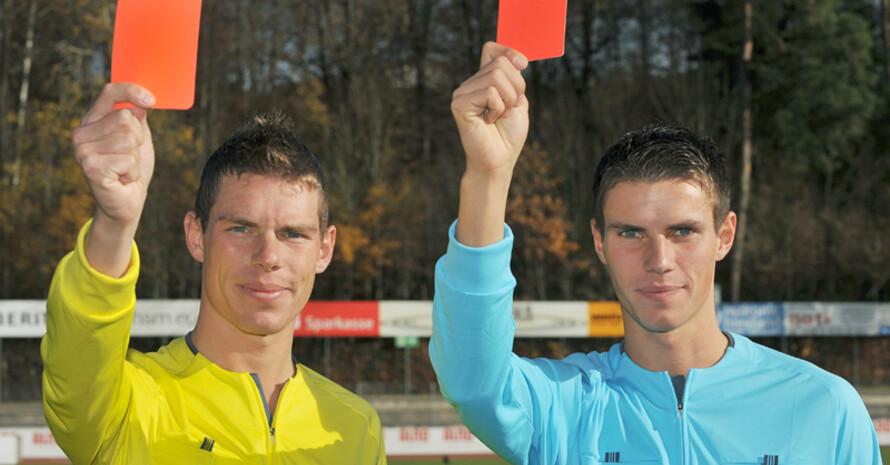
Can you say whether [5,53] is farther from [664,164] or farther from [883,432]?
[664,164]

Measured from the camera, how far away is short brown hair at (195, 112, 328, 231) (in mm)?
3988

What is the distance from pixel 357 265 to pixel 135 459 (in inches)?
1145

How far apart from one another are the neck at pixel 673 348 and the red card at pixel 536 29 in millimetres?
1147

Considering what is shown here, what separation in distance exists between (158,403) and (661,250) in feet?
6.70

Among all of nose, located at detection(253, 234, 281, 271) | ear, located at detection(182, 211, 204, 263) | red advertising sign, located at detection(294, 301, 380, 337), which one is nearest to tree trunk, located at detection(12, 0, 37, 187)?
red advertising sign, located at detection(294, 301, 380, 337)

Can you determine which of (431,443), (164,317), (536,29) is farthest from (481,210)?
(164,317)

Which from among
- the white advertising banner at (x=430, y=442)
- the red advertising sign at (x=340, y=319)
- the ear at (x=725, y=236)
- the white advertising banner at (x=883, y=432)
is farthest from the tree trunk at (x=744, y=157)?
the ear at (x=725, y=236)

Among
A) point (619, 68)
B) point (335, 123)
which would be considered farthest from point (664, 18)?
point (335, 123)

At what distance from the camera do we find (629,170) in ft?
12.1

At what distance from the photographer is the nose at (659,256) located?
3484mm

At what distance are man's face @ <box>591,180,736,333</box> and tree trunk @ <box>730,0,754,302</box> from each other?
93.4 ft

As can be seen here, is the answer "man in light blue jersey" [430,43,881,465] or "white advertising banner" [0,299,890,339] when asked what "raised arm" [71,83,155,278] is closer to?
"man in light blue jersey" [430,43,881,465]

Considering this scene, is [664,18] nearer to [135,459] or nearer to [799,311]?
[799,311]

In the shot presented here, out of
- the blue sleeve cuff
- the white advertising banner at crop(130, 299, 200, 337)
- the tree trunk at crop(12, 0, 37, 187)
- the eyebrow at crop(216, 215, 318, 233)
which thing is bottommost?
the white advertising banner at crop(130, 299, 200, 337)
